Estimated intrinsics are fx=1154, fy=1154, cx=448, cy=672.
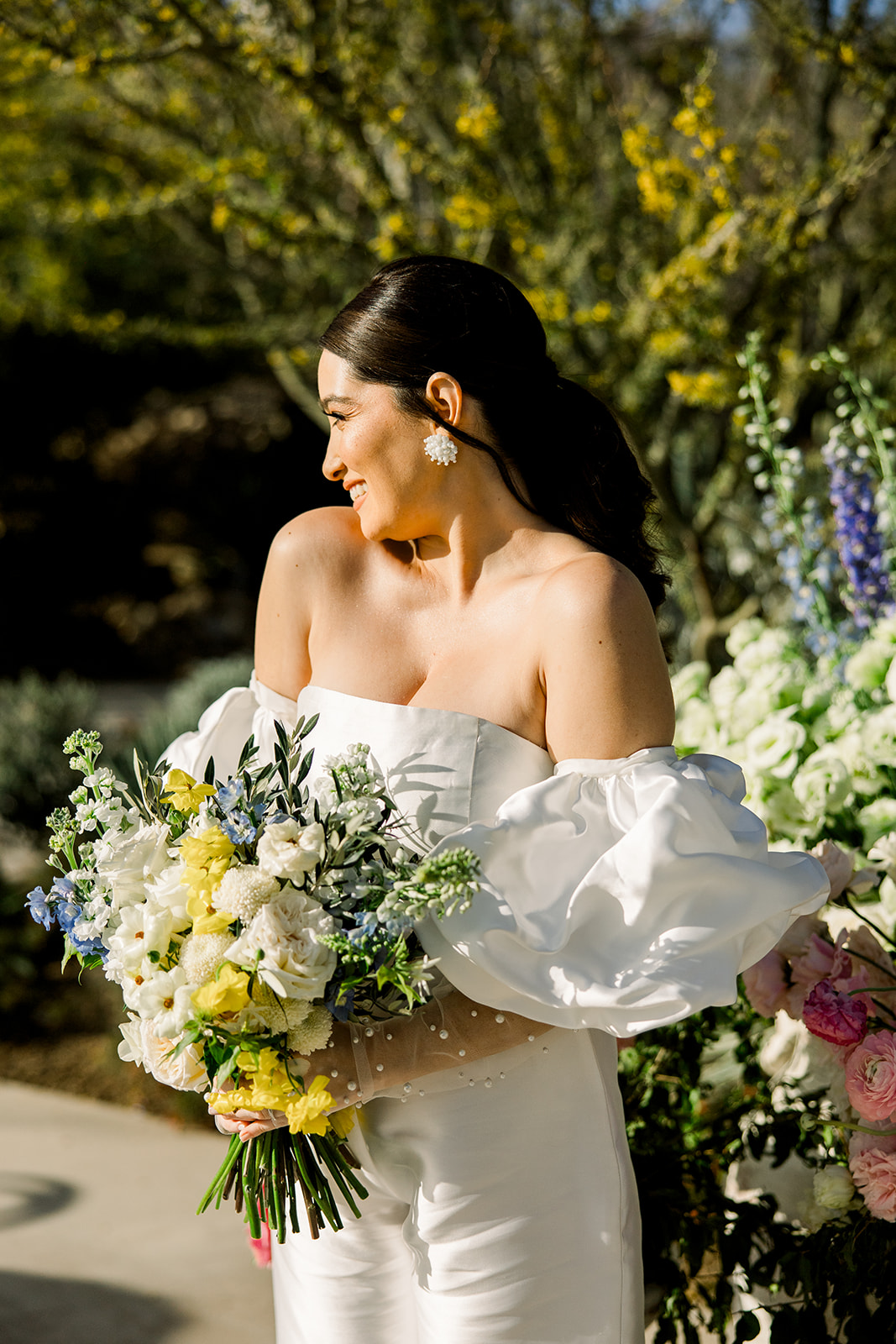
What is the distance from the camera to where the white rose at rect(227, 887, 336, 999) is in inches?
48.9

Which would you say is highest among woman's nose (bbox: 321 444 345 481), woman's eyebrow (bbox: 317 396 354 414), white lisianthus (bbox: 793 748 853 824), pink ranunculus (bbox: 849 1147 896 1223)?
woman's eyebrow (bbox: 317 396 354 414)

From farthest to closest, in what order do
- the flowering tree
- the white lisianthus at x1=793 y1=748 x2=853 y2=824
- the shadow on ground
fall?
the flowering tree, the shadow on ground, the white lisianthus at x1=793 y1=748 x2=853 y2=824

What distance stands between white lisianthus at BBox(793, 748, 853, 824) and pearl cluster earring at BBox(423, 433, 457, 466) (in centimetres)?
98

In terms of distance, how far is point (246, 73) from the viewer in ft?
12.8

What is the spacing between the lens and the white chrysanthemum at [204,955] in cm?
129

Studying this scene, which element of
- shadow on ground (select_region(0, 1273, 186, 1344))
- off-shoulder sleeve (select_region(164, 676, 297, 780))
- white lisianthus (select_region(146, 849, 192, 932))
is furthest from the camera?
shadow on ground (select_region(0, 1273, 186, 1344))

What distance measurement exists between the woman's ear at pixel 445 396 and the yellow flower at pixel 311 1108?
0.90 metres

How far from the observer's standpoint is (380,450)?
164 cm

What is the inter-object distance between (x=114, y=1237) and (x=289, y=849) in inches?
92.8

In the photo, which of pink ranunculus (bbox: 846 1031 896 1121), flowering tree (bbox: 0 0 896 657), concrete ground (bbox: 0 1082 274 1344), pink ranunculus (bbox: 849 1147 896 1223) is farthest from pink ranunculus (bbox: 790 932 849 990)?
flowering tree (bbox: 0 0 896 657)

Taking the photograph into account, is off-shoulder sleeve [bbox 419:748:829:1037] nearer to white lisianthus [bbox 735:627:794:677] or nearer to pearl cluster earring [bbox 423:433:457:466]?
pearl cluster earring [bbox 423:433:457:466]

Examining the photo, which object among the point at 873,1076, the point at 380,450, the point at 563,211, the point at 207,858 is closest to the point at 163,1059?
the point at 207,858

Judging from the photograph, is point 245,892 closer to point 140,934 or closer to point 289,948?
point 289,948

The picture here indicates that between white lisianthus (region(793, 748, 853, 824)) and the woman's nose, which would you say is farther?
white lisianthus (region(793, 748, 853, 824))
